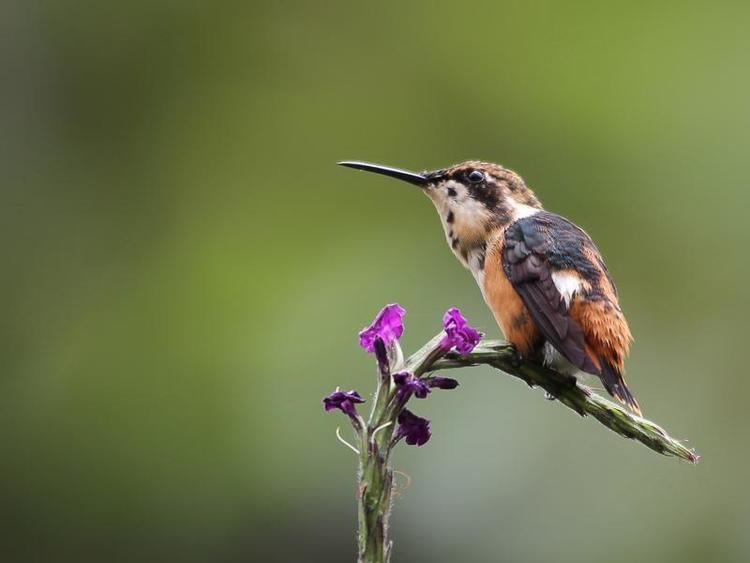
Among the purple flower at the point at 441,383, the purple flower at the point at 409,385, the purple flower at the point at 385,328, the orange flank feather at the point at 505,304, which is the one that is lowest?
the purple flower at the point at 409,385

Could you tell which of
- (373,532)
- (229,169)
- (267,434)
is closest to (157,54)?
(229,169)

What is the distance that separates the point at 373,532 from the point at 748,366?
184 inches

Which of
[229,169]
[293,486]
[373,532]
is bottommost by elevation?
[373,532]

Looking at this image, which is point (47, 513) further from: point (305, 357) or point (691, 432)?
point (691, 432)

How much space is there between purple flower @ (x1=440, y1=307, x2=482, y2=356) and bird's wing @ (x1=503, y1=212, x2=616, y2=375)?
1.25 m

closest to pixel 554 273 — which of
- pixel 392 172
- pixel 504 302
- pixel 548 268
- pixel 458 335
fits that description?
pixel 548 268

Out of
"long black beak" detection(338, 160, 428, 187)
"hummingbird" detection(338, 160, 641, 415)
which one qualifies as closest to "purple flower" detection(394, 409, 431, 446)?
"hummingbird" detection(338, 160, 641, 415)

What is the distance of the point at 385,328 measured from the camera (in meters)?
2.12

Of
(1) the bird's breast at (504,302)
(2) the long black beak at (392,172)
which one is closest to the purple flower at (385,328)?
(1) the bird's breast at (504,302)

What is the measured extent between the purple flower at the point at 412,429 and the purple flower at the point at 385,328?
170 mm

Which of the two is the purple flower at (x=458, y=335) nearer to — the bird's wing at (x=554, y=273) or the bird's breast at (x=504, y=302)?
the bird's wing at (x=554, y=273)

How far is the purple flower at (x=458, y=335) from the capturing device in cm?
214

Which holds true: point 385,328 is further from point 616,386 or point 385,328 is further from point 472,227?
point 472,227

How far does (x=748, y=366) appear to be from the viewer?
593 centimetres
